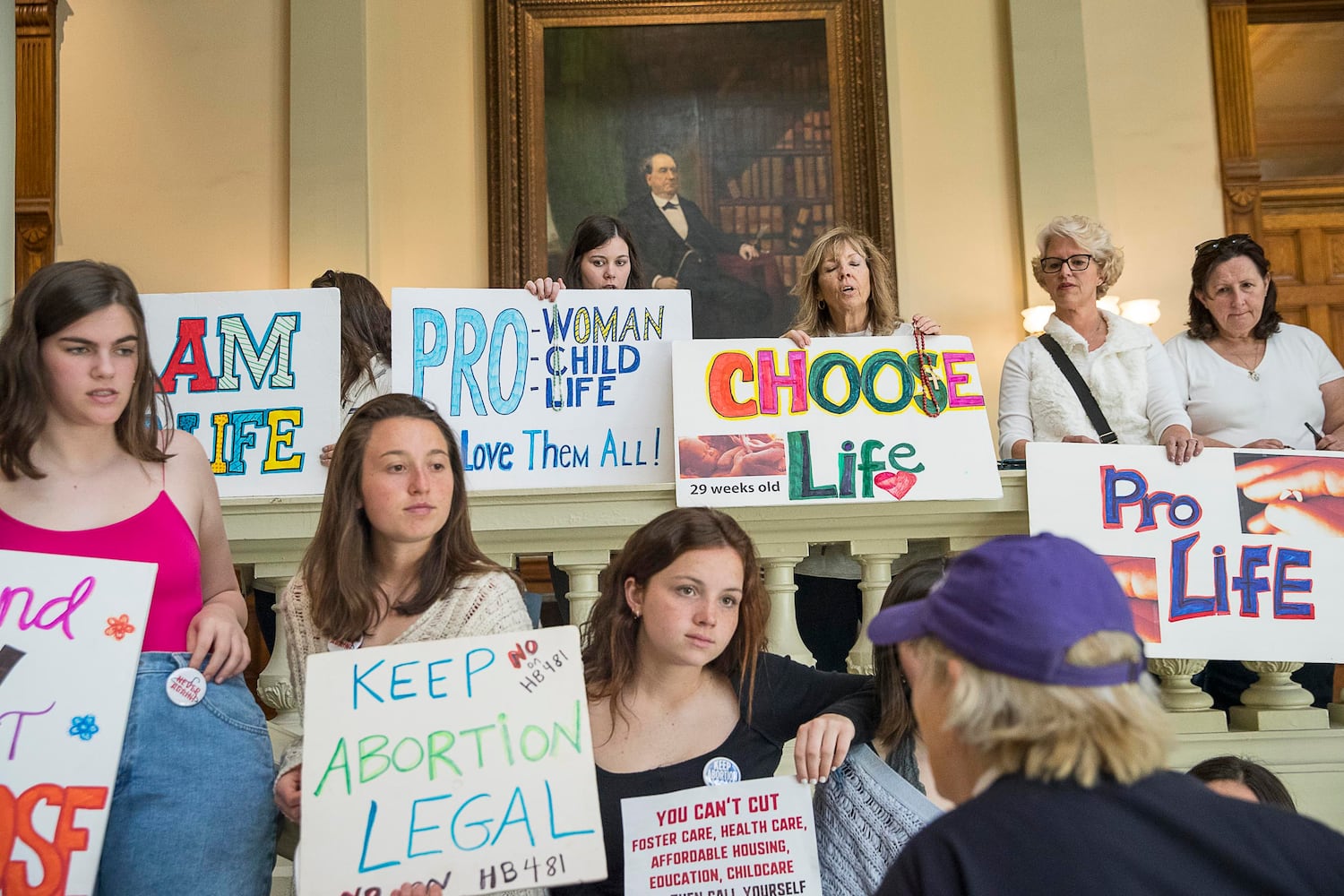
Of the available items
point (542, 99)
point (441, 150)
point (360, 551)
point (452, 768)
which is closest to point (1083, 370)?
point (360, 551)

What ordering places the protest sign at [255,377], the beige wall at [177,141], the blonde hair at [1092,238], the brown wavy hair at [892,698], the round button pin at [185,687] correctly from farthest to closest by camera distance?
the beige wall at [177,141] → the blonde hair at [1092,238] → the protest sign at [255,377] → the brown wavy hair at [892,698] → the round button pin at [185,687]

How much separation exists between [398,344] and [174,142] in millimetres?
4109

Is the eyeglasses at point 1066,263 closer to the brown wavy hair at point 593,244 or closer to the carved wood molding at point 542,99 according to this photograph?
the brown wavy hair at point 593,244

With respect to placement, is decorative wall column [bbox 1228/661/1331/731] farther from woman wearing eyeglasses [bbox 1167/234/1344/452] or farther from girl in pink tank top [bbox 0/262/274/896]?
girl in pink tank top [bbox 0/262/274/896]

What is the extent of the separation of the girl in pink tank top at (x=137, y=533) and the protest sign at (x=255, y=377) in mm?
1151

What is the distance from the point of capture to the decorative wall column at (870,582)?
3.32m

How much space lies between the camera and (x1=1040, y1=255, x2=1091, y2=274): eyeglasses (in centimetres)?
403

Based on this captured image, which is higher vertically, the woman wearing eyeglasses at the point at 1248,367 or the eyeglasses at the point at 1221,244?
the eyeglasses at the point at 1221,244

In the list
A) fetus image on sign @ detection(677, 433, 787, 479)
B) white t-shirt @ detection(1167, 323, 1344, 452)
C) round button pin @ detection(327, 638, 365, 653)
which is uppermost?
white t-shirt @ detection(1167, 323, 1344, 452)

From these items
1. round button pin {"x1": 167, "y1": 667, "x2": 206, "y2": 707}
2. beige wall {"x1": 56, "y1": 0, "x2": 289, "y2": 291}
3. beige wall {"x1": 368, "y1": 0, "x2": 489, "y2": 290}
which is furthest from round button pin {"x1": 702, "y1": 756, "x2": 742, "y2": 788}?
beige wall {"x1": 56, "y1": 0, "x2": 289, "y2": 291}

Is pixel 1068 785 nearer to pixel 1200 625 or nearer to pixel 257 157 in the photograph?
pixel 1200 625

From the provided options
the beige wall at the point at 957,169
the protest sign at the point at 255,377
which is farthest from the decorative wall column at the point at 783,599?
the beige wall at the point at 957,169

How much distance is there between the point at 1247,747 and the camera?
328cm

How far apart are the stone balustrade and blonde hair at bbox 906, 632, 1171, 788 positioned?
1841mm
